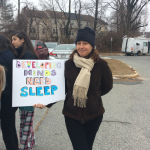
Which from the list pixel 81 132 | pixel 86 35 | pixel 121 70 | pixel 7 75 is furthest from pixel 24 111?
pixel 121 70

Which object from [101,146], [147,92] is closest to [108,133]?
[101,146]

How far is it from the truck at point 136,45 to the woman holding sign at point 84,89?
2350 cm

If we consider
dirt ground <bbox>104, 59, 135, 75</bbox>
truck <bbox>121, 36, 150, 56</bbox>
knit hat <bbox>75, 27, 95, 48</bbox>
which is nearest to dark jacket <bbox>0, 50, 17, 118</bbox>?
knit hat <bbox>75, 27, 95, 48</bbox>

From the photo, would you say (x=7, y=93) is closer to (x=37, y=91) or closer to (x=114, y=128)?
(x=37, y=91)

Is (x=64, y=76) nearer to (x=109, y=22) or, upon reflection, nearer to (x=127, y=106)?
(x=127, y=106)

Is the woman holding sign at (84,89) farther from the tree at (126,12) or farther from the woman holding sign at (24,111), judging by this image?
the tree at (126,12)

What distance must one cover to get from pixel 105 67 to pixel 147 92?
4.81 m

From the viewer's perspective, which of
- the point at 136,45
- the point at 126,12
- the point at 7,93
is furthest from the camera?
the point at 126,12

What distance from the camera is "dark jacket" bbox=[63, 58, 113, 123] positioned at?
6.51 ft

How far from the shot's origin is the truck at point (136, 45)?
78.8 feet

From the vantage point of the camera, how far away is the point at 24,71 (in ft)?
7.07

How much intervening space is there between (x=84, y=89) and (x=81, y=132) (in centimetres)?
52

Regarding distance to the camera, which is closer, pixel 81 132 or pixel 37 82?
pixel 81 132

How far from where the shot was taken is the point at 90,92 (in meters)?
2.01
